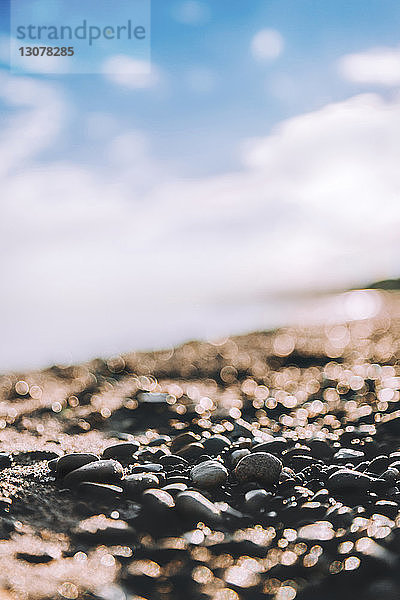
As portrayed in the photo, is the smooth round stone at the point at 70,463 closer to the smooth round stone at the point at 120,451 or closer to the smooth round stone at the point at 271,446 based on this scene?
the smooth round stone at the point at 120,451

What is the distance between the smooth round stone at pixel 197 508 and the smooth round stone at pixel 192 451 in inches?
20.6

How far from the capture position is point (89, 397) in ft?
11.8

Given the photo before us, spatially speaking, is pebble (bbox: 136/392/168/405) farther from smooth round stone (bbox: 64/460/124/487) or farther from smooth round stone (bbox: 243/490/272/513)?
smooth round stone (bbox: 243/490/272/513)

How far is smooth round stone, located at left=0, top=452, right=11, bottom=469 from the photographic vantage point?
208 cm

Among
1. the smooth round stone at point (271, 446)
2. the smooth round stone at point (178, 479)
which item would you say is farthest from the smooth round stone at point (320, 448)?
the smooth round stone at point (178, 479)

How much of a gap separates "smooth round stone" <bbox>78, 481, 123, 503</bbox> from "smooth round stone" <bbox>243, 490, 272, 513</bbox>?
451mm

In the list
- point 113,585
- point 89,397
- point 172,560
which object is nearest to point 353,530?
point 172,560

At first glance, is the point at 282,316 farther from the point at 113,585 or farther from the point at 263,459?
the point at 113,585

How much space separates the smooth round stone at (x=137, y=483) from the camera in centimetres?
184

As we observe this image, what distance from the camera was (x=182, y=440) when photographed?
248cm

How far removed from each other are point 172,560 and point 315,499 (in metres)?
0.59

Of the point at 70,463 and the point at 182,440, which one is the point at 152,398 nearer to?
the point at 182,440

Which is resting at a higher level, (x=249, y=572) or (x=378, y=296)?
(x=378, y=296)

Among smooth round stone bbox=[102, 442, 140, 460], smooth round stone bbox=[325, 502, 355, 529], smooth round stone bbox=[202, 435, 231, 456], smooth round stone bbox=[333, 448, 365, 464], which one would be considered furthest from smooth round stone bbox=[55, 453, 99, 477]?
smooth round stone bbox=[333, 448, 365, 464]
